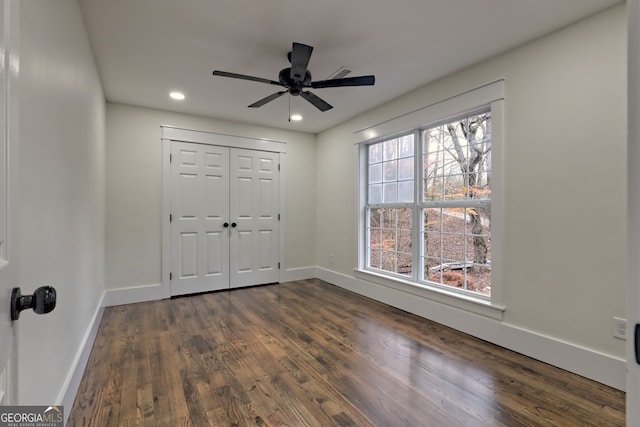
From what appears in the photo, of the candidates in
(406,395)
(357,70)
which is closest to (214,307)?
(406,395)

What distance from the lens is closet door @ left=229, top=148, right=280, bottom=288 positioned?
15.0ft

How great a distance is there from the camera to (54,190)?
1536 millimetres

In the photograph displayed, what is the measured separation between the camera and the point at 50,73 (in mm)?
1462

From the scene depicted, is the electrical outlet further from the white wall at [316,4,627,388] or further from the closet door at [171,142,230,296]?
the closet door at [171,142,230,296]

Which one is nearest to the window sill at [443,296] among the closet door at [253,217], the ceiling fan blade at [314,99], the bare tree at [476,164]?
the bare tree at [476,164]

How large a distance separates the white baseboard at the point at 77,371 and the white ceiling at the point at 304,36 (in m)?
2.38

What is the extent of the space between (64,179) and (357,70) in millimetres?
2503

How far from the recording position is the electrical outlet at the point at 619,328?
1.99m

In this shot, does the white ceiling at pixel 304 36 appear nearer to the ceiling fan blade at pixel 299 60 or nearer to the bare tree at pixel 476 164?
the ceiling fan blade at pixel 299 60

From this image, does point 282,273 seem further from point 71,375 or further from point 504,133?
point 504,133

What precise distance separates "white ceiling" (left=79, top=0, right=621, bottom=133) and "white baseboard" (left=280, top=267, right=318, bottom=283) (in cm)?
286

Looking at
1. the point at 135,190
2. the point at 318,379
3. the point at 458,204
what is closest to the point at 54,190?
the point at 318,379

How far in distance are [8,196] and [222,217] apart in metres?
3.84
